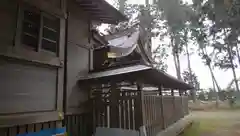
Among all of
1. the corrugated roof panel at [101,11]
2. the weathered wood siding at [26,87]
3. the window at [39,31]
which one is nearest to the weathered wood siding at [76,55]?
the corrugated roof panel at [101,11]

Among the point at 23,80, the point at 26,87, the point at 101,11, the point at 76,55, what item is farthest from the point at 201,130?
the point at 23,80

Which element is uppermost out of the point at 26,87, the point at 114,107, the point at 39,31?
the point at 39,31

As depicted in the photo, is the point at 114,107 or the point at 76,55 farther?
the point at 76,55

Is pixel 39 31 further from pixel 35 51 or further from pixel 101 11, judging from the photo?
pixel 101 11

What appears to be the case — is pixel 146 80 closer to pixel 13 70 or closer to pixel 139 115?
pixel 139 115

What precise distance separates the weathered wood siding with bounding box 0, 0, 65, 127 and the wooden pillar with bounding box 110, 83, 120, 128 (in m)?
1.64

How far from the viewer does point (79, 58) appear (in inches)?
261

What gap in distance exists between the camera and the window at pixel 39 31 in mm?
4723

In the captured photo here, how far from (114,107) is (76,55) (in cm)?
227

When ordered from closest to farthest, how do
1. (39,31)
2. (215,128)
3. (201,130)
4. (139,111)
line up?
(39,31) < (139,111) < (201,130) < (215,128)

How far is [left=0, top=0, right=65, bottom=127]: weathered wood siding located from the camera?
3934 mm

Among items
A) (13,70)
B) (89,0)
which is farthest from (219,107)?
(13,70)

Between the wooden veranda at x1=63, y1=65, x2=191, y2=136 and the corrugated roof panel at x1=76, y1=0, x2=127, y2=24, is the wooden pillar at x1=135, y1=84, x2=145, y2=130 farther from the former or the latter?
the corrugated roof panel at x1=76, y1=0, x2=127, y2=24

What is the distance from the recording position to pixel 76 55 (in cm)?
652
